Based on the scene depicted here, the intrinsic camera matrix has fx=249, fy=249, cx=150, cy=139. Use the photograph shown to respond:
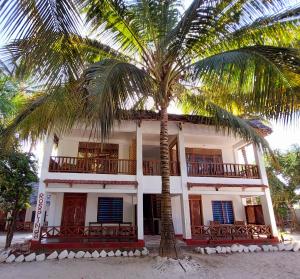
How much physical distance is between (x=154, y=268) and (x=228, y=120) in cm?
493

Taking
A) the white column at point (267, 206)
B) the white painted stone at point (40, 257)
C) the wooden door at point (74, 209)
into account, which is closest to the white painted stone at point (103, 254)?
the white painted stone at point (40, 257)

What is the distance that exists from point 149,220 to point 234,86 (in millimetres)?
9176

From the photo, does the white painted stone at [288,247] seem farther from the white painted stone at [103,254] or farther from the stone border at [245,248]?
the white painted stone at [103,254]

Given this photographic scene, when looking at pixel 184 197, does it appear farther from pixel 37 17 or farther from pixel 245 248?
pixel 37 17

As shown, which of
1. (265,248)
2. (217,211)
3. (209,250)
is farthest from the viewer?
(217,211)

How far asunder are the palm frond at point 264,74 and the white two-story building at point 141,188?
4.87 m

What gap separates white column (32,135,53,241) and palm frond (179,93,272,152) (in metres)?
5.86

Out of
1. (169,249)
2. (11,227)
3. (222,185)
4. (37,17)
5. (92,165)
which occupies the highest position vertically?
(92,165)

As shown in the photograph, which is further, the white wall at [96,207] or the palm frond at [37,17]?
the white wall at [96,207]

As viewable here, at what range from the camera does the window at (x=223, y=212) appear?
1288 centimetres

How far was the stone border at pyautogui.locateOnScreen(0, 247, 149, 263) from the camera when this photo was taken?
7.82 metres

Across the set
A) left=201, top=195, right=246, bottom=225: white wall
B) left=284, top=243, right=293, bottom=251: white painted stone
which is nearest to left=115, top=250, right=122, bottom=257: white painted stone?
left=201, top=195, right=246, bottom=225: white wall

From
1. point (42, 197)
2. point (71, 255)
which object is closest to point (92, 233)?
point (71, 255)

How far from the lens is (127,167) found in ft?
36.2
